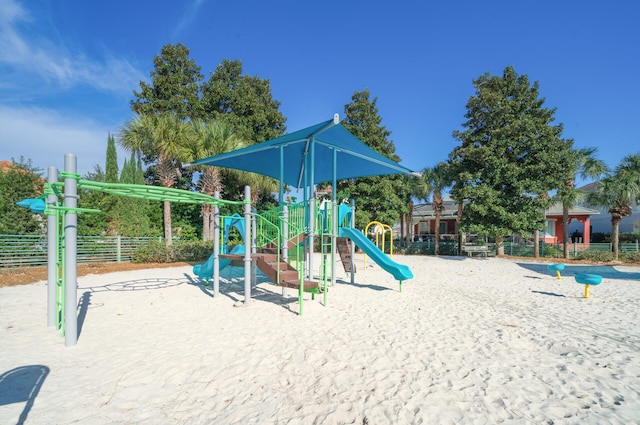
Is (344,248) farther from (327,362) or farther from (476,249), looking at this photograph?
(476,249)

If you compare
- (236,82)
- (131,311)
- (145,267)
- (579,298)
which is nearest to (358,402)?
(131,311)

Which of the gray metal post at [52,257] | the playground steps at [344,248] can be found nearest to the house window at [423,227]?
the playground steps at [344,248]

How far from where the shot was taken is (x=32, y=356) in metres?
4.26

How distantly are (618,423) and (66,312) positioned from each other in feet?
21.3

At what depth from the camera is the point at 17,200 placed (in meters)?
13.2

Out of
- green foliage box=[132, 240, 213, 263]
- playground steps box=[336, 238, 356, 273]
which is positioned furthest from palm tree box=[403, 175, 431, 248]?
green foliage box=[132, 240, 213, 263]

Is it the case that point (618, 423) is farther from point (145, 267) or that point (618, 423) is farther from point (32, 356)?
point (145, 267)

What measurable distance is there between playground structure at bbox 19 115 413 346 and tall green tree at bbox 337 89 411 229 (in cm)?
1172

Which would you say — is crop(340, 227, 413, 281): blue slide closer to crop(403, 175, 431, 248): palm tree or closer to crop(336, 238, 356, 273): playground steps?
crop(336, 238, 356, 273): playground steps

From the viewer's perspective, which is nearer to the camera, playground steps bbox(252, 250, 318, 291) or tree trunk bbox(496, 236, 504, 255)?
playground steps bbox(252, 250, 318, 291)

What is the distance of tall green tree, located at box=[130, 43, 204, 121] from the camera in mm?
21438

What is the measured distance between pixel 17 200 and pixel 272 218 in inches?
471

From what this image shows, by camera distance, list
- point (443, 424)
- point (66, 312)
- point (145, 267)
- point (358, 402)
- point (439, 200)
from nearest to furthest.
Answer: point (443, 424) → point (358, 402) → point (66, 312) → point (145, 267) → point (439, 200)

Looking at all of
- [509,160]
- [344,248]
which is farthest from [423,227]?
[344,248]
